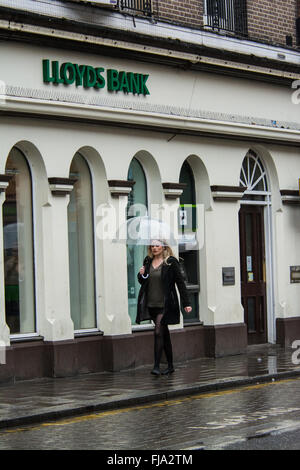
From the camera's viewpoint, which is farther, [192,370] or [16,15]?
[192,370]

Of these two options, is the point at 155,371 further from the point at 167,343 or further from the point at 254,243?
the point at 254,243

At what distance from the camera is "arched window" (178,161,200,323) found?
1712 centimetres

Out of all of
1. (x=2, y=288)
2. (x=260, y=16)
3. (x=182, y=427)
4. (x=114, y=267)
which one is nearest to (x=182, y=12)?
(x=260, y=16)

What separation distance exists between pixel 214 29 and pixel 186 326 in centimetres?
519

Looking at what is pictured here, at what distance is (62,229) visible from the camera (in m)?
14.8

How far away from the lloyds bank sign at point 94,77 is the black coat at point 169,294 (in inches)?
114

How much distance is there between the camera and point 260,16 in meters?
18.7

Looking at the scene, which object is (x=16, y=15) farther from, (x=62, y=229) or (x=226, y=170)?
(x=226, y=170)

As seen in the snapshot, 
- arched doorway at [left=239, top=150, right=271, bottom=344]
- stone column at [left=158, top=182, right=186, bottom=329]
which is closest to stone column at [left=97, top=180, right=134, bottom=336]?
stone column at [left=158, top=182, right=186, bottom=329]

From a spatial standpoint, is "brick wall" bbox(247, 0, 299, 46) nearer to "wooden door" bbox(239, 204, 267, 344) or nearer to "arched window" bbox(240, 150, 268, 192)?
"arched window" bbox(240, 150, 268, 192)

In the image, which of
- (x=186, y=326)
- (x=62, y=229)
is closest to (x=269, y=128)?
(x=186, y=326)

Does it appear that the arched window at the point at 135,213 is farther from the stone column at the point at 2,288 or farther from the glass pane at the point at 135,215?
the stone column at the point at 2,288

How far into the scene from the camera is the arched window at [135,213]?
53.2 feet

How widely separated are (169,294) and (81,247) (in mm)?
1851
